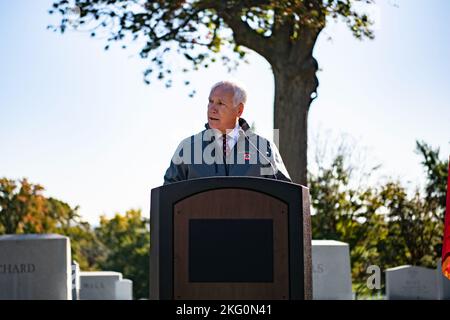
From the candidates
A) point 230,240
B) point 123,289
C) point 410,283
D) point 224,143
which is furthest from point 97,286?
point 230,240

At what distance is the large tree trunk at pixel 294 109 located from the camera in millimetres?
13867

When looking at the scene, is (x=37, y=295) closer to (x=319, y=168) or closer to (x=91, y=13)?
(x=91, y=13)

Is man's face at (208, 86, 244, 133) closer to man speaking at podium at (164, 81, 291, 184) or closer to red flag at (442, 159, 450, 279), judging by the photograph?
man speaking at podium at (164, 81, 291, 184)

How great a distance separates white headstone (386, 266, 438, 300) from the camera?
18.8 m

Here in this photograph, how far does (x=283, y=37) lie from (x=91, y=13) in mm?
3334


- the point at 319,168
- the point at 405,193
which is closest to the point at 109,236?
the point at 319,168

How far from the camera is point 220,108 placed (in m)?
4.39

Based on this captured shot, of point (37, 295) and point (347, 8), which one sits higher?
point (347, 8)

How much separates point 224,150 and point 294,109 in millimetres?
9751

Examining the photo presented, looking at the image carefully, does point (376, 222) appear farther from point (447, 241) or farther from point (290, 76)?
point (447, 241)

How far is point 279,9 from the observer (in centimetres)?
1392
